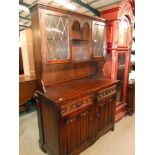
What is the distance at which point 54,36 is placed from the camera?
1831 mm

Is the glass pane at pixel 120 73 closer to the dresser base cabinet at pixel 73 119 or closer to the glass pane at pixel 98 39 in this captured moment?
the glass pane at pixel 98 39

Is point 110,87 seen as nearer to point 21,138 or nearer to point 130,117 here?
point 130,117

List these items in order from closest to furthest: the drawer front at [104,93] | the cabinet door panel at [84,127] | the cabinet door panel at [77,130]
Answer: the cabinet door panel at [77,130], the cabinet door panel at [84,127], the drawer front at [104,93]

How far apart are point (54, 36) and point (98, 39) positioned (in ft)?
3.05

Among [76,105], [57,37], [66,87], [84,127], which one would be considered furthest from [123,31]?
[84,127]

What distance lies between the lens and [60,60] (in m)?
1.93

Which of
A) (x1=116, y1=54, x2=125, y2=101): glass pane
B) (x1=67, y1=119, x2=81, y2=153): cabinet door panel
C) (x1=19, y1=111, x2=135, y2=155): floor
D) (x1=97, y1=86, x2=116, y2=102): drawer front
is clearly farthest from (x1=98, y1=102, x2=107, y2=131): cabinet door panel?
(x1=116, y1=54, x2=125, y2=101): glass pane

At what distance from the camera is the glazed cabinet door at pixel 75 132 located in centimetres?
177

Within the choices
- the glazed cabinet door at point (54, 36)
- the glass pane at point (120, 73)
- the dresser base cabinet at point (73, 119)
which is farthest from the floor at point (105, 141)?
the glazed cabinet door at point (54, 36)

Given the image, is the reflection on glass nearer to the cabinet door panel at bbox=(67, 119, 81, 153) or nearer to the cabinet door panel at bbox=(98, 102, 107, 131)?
the cabinet door panel at bbox=(98, 102, 107, 131)

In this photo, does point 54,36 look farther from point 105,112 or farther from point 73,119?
point 105,112

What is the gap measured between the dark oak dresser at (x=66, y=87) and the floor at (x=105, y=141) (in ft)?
0.44
